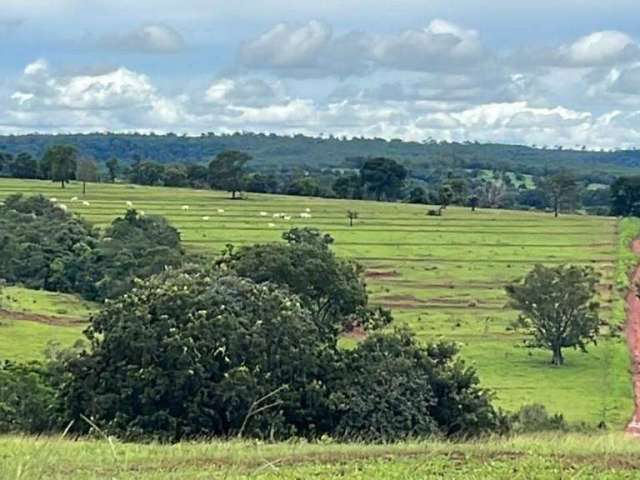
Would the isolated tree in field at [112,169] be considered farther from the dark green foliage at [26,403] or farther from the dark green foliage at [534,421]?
the dark green foliage at [534,421]

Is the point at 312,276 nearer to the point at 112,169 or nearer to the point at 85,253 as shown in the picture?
the point at 85,253

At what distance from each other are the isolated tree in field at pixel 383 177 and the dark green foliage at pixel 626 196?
22.6m

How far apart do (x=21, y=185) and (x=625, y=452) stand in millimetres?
91716

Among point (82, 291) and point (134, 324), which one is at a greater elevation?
point (134, 324)

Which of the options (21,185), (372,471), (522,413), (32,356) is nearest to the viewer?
(372,471)

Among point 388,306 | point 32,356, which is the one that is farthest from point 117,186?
point 32,356

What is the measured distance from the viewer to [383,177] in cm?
11250

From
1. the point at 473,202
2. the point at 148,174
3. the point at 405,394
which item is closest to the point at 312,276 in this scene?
the point at 405,394

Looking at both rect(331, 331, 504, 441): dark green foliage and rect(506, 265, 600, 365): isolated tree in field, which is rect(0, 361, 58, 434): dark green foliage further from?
rect(506, 265, 600, 365): isolated tree in field

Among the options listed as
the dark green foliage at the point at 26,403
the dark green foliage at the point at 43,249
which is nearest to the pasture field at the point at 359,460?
the dark green foliage at the point at 26,403

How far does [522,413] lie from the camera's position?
2555 cm

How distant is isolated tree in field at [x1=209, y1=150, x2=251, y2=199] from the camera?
101625mm

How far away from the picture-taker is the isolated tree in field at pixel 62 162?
10048 centimetres

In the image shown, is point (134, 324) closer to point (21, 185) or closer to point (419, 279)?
point (419, 279)
